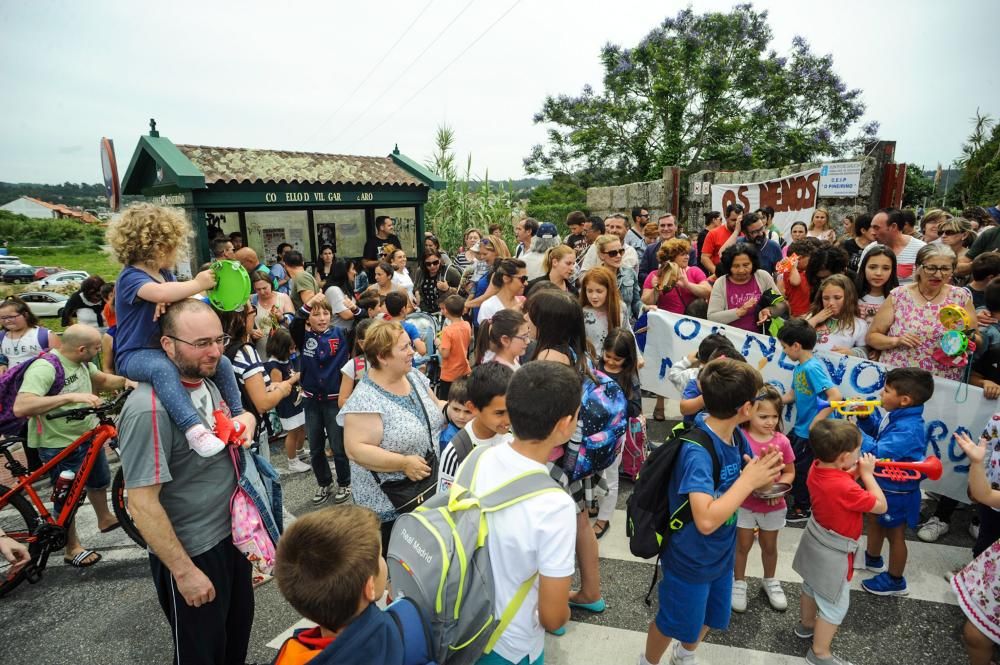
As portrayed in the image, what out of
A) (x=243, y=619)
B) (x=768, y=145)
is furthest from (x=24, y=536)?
(x=768, y=145)

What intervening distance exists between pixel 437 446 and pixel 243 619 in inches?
48.0

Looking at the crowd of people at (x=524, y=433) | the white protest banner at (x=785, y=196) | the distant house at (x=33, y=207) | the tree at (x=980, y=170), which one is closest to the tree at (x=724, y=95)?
the tree at (x=980, y=170)

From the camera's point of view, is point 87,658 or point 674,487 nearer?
point 674,487

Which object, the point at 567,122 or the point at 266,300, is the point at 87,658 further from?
the point at 567,122

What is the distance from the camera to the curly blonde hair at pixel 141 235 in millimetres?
2594

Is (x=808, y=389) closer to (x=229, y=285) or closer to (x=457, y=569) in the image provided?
(x=457, y=569)

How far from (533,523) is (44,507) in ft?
13.7

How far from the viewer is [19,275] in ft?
107

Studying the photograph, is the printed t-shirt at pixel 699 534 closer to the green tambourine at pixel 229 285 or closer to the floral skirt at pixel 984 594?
the floral skirt at pixel 984 594

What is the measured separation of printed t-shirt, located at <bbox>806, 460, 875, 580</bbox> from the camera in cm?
266

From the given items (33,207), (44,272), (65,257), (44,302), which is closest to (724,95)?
(44,302)

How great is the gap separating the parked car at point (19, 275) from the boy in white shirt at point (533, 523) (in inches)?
1599

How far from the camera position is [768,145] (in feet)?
85.7

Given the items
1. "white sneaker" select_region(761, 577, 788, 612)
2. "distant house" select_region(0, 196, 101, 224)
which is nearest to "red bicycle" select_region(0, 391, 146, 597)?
"white sneaker" select_region(761, 577, 788, 612)
